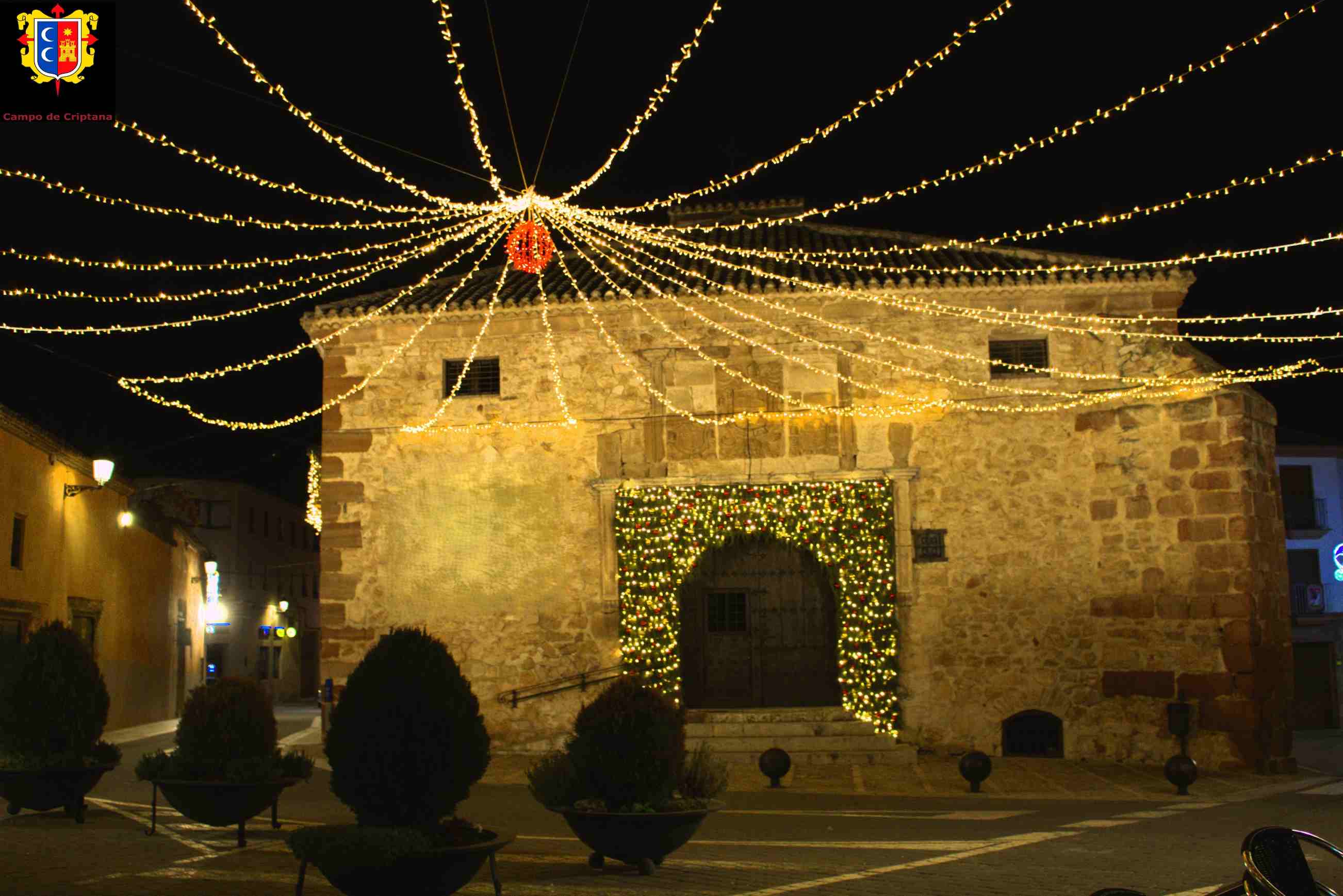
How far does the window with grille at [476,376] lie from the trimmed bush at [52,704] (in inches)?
290

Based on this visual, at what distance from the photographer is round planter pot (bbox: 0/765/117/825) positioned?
10644 millimetres

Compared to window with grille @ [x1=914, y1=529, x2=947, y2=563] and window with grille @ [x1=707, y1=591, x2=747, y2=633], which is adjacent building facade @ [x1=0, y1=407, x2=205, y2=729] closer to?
window with grille @ [x1=707, y1=591, x2=747, y2=633]

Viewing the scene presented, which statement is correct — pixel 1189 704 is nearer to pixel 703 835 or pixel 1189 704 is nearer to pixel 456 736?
pixel 703 835

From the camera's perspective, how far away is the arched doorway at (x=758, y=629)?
17156mm

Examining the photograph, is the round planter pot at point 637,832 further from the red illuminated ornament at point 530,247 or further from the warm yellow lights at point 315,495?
the warm yellow lights at point 315,495

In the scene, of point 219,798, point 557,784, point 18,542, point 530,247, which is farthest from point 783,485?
point 18,542

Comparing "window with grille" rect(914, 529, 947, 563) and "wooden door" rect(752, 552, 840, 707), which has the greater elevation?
"window with grille" rect(914, 529, 947, 563)

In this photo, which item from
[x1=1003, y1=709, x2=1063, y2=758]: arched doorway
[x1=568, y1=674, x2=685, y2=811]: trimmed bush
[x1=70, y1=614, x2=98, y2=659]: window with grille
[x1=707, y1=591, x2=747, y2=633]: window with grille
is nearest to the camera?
[x1=568, y1=674, x2=685, y2=811]: trimmed bush

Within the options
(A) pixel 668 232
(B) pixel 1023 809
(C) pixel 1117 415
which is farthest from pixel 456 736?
(A) pixel 668 232

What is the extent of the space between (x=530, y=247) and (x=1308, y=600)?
20.2 m

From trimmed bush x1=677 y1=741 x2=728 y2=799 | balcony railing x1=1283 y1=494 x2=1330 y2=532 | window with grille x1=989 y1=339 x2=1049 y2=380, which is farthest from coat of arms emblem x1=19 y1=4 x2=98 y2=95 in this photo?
balcony railing x1=1283 y1=494 x2=1330 y2=532

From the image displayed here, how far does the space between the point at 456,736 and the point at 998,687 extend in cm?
1089

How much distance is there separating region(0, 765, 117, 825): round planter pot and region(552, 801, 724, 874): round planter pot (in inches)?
196

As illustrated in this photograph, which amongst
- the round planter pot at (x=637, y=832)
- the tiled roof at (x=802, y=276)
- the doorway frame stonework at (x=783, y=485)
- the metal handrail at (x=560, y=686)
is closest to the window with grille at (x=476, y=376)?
the tiled roof at (x=802, y=276)
